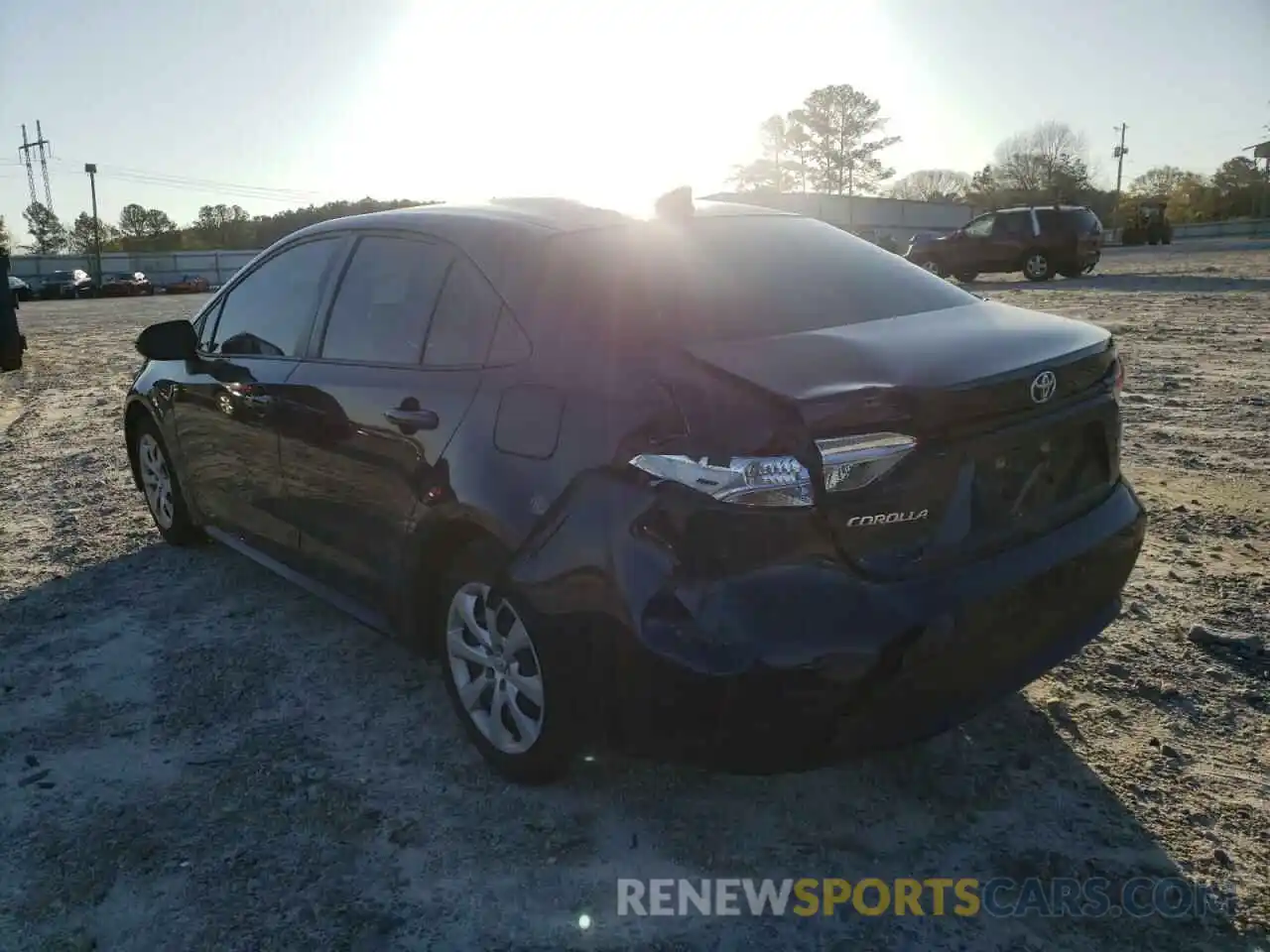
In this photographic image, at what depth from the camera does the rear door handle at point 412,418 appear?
2816mm

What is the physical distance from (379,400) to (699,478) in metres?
1.39

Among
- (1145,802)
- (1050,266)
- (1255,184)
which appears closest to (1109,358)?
(1145,802)

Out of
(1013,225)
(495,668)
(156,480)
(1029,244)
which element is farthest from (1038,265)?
(495,668)

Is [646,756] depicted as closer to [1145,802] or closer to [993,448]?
[993,448]

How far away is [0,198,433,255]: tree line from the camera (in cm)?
7406

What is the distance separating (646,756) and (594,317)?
3.72 ft

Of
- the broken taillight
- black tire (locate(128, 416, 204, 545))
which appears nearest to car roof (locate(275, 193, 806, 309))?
the broken taillight

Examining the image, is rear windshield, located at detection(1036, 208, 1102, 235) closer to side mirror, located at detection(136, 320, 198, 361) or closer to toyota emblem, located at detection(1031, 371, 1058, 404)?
side mirror, located at detection(136, 320, 198, 361)

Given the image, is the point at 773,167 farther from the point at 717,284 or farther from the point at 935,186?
the point at 717,284

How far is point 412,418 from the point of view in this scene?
289cm

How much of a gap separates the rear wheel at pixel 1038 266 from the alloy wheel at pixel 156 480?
20338 mm

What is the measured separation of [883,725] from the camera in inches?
85.2

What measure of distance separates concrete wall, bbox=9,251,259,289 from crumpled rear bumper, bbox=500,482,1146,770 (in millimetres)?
59181

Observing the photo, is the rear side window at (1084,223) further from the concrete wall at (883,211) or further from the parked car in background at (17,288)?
the concrete wall at (883,211)
